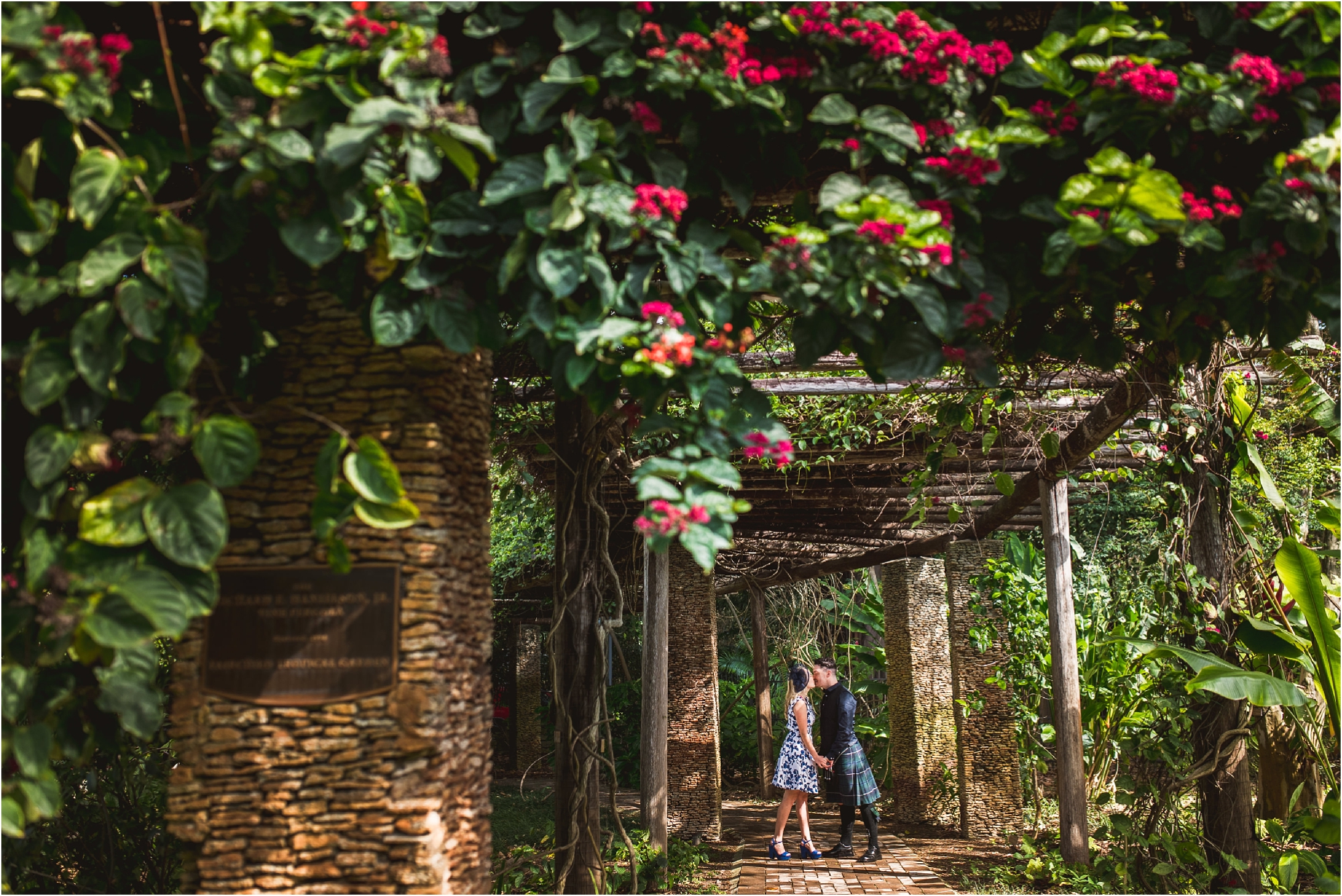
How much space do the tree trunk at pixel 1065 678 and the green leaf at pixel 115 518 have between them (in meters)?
5.80

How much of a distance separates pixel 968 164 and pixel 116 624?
231 cm

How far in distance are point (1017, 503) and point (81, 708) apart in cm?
655

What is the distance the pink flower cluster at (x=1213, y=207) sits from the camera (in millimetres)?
2336

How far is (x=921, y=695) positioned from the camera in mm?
10141

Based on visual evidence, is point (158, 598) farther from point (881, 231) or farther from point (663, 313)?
point (881, 231)

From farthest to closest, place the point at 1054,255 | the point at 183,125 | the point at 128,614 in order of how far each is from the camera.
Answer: the point at 1054,255, the point at 183,125, the point at 128,614

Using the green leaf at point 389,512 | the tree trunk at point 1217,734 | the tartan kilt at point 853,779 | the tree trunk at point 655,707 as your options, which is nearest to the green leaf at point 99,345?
the green leaf at point 389,512

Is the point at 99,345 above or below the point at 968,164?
below

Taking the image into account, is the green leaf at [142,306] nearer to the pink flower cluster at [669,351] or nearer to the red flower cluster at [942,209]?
the pink flower cluster at [669,351]

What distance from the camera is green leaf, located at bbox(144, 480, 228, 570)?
2.06m

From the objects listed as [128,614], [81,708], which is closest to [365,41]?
[128,614]

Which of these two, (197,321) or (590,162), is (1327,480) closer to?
(590,162)

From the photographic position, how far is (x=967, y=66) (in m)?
2.46

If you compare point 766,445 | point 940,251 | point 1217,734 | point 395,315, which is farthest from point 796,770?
point 395,315
